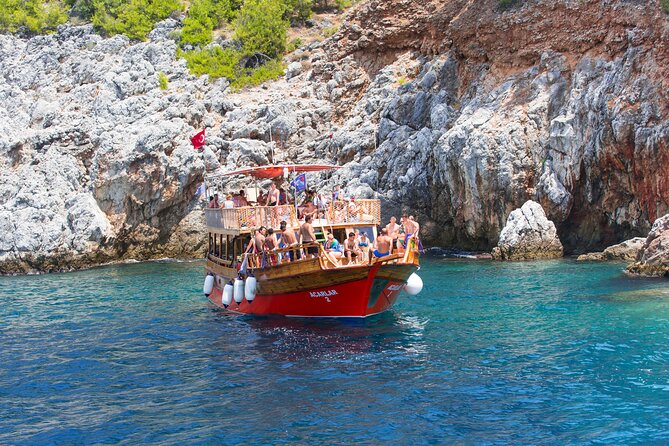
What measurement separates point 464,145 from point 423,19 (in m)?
13.8

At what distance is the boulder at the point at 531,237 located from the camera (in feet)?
102

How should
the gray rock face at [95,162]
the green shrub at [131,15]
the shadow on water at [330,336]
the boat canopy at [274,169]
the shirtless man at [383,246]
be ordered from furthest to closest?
the green shrub at [131,15] < the gray rock face at [95,162] < the boat canopy at [274,169] < the shirtless man at [383,246] < the shadow on water at [330,336]

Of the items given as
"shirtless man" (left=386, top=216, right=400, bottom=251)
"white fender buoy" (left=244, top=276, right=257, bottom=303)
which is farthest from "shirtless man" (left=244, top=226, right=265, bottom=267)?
"shirtless man" (left=386, top=216, right=400, bottom=251)

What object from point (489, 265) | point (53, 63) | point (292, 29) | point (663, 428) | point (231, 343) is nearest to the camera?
point (663, 428)

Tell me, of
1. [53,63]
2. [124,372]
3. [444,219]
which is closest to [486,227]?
[444,219]

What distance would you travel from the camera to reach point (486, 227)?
3478 cm

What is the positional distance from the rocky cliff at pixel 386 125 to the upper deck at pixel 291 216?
11.5 metres

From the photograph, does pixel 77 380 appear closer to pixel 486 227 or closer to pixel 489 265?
pixel 489 265

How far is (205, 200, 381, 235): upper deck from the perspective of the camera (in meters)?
20.3

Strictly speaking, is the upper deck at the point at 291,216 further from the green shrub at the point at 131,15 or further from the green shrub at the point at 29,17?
the green shrub at the point at 29,17

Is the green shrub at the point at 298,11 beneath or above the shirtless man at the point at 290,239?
above

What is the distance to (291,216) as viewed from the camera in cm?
2036

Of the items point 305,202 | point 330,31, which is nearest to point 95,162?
point 305,202

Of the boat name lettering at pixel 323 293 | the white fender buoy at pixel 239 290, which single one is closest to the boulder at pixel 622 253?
the boat name lettering at pixel 323 293
